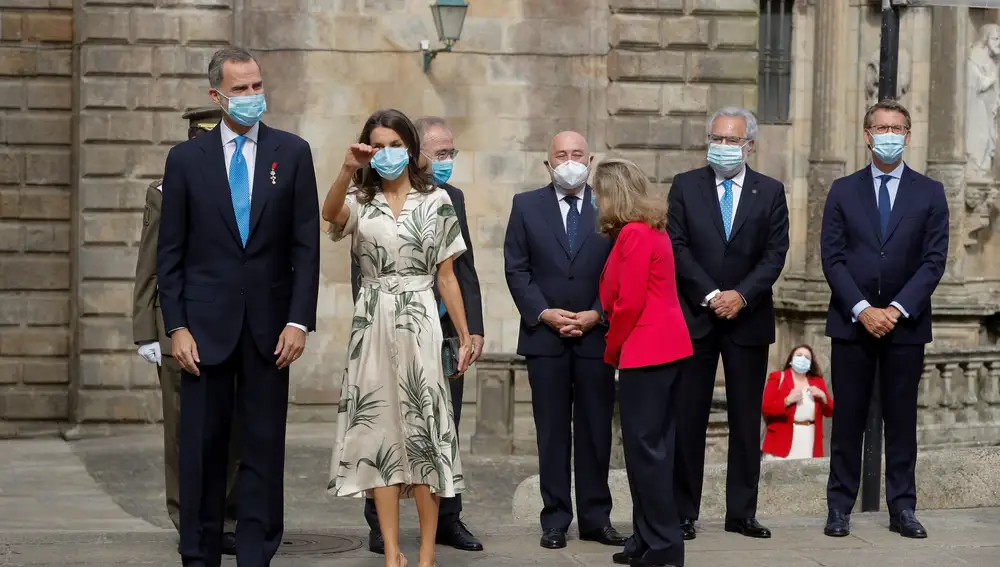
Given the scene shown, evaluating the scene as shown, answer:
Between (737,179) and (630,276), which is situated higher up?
(737,179)

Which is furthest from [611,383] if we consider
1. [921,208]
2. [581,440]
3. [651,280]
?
[921,208]

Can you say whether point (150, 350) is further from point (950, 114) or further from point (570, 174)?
point (950, 114)

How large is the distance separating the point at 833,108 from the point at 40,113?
26.9 feet

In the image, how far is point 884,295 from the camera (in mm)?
8547

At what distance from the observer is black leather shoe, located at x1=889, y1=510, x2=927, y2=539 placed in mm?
8445

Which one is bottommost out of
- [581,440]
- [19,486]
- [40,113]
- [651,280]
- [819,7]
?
[19,486]

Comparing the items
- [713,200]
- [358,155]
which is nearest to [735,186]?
[713,200]

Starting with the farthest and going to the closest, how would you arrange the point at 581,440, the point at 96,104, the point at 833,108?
the point at 833,108, the point at 96,104, the point at 581,440

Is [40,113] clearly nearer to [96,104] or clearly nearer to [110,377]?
[96,104]

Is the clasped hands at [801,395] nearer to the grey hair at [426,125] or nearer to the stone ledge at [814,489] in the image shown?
the stone ledge at [814,489]

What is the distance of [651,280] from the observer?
7.51 meters

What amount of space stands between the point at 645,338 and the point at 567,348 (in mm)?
870

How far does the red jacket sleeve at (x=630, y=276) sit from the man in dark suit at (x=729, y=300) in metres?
0.98

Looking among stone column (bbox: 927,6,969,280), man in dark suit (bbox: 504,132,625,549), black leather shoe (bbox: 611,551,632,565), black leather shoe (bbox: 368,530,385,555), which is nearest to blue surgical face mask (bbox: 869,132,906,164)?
man in dark suit (bbox: 504,132,625,549)
